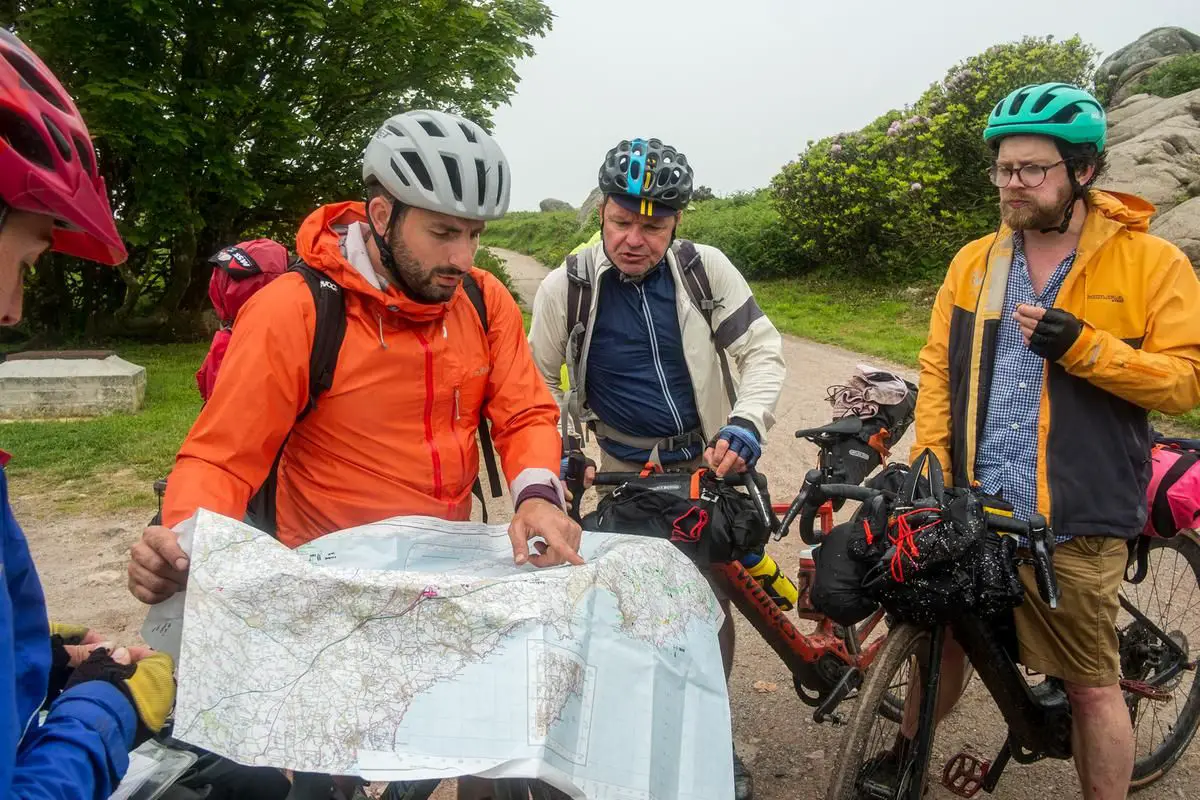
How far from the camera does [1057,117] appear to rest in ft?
9.22

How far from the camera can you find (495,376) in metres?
2.51

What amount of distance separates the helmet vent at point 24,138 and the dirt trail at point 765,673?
281cm

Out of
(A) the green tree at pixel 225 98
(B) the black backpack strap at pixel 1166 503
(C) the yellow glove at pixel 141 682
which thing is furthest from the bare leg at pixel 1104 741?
(A) the green tree at pixel 225 98

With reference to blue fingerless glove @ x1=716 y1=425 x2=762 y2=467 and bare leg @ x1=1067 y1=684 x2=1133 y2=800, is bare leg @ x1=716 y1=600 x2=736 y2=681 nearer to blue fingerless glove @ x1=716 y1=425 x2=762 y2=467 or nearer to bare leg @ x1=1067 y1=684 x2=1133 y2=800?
blue fingerless glove @ x1=716 y1=425 x2=762 y2=467

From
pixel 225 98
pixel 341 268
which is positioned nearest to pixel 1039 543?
pixel 341 268

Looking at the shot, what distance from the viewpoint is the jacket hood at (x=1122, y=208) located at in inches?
110

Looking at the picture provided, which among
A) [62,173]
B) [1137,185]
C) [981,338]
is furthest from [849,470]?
[1137,185]

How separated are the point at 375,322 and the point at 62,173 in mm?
888

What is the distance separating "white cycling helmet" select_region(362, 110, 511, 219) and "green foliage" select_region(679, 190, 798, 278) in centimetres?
1795

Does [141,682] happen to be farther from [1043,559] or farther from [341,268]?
[1043,559]

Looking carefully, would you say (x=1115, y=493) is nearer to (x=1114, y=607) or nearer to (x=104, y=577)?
(x=1114, y=607)

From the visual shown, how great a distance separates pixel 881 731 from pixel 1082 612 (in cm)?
78

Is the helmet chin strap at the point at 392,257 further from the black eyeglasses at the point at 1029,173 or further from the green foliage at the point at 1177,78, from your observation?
the green foliage at the point at 1177,78

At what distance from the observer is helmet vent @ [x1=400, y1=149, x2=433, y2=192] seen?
2238 millimetres
